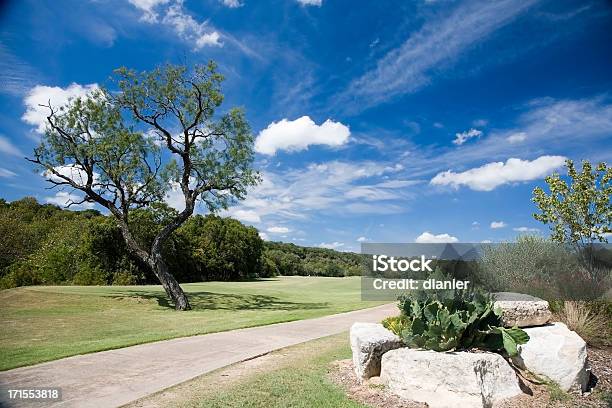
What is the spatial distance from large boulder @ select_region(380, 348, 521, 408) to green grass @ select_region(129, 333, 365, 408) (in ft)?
2.83

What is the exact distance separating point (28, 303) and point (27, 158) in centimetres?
673

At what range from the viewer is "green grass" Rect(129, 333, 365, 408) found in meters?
5.39

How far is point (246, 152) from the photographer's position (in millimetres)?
21750

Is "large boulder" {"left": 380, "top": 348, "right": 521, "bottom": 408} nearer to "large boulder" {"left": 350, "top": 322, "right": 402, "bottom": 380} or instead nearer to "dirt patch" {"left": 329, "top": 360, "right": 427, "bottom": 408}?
"dirt patch" {"left": 329, "top": 360, "right": 427, "bottom": 408}

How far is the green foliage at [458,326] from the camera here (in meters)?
6.40

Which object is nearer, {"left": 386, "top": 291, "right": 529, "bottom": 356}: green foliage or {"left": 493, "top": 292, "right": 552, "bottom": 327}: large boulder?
{"left": 386, "top": 291, "right": 529, "bottom": 356}: green foliage

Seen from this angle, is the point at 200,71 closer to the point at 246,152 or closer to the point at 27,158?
the point at 246,152

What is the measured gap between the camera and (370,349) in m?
6.65

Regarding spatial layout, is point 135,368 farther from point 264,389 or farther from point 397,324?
point 397,324

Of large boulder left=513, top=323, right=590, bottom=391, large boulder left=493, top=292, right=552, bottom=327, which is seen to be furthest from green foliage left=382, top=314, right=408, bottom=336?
large boulder left=513, top=323, right=590, bottom=391

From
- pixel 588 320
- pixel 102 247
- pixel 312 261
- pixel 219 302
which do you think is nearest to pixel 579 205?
pixel 588 320

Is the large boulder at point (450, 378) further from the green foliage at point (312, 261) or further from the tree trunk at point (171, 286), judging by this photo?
the green foliage at point (312, 261)

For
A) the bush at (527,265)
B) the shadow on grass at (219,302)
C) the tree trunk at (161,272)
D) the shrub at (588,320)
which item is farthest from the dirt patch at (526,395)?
the shadow on grass at (219,302)

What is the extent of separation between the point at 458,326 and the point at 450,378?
934mm
